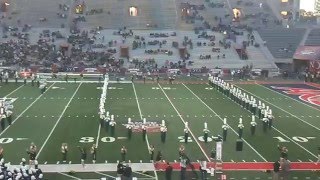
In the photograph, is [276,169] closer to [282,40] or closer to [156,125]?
[156,125]

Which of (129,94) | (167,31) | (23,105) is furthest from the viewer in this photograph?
(167,31)

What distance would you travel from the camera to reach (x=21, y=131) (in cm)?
1998

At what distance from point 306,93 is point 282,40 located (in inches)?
859

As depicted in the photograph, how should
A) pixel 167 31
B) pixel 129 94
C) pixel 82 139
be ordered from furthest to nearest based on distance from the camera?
pixel 167 31 < pixel 129 94 < pixel 82 139

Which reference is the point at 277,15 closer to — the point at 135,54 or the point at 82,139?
the point at 135,54

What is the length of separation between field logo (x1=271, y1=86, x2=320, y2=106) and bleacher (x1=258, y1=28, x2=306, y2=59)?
53.2 feet

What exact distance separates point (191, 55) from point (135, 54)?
537 centimetres

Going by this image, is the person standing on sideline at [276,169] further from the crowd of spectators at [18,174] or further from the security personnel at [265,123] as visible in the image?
the security personnel at [265,123]

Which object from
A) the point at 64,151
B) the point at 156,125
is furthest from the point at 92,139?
the point at 156,125

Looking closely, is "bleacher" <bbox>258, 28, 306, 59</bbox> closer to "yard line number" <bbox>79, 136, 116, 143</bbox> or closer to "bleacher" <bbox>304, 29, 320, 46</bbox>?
"bleacher" <bbox>304, 29, 320, 46</bbox>

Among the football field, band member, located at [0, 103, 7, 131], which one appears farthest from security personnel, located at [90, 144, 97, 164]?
band member, located at [0, 103, 7, 131]

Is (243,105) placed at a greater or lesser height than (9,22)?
lesser

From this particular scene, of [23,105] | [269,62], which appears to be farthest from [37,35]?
[23,105]

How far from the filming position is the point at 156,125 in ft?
70.2
